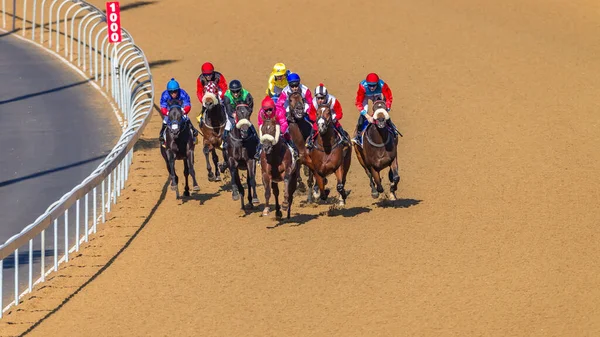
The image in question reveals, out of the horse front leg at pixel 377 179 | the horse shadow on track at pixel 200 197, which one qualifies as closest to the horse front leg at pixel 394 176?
the horse front leg at pixel 377 179

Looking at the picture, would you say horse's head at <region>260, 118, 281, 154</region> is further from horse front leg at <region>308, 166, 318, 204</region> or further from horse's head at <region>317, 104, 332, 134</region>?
horse front leg at <region>308, 166, 318, 204</region>

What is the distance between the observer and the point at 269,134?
60.0 ft

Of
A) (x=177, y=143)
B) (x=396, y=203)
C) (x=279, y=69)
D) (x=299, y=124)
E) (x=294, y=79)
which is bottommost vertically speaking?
(x=396, y=203)

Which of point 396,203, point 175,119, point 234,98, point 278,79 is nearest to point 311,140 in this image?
point 234,98

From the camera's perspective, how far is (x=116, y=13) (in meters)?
26.8

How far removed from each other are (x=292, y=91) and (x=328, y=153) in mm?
1010

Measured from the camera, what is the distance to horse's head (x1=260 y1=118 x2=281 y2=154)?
719 inches

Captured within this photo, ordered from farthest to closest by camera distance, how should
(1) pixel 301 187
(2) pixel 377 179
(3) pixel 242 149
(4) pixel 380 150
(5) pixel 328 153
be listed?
(1) pixel 301 187, (2) pixel 377 179, (4) pixel 380 150, (5) pixel 328 153, (3) pixel 242 149

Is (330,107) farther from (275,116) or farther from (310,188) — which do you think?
(310,188)

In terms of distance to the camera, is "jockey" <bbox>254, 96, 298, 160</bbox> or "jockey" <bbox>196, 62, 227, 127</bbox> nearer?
"jockey" <bbox>254, 96, 298, 160</bbox>

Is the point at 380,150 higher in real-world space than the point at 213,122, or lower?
lower

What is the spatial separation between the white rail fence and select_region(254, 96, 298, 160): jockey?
2.07m

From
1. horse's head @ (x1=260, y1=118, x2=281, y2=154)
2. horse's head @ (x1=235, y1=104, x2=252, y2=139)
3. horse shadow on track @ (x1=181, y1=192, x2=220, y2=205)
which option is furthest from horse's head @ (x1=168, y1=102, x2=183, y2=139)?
horse's head @ (x1=260, y1=118, x2=281, y2=154)

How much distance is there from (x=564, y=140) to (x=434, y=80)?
16.2 ft
